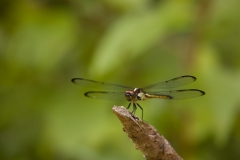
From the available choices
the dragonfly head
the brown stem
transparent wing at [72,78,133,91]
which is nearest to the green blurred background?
Answer: transparent wing at [72,78,133,91]

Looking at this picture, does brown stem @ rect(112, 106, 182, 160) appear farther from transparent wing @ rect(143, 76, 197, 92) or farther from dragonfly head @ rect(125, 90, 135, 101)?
transparent wing @ rect(143, 76, 197, 92)

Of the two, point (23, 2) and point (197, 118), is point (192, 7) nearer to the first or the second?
point (197, 118)

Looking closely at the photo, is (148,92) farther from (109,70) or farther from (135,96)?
(109,70)

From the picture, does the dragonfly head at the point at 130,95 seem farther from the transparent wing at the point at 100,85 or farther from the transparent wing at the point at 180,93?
the transparent wing at the point at 100,85

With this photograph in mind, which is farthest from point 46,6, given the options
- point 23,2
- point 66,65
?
point 66,65

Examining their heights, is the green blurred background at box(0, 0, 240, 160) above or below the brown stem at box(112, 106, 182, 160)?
above

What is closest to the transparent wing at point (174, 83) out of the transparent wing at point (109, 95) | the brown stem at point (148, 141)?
the transparent wing at point (109, 95)

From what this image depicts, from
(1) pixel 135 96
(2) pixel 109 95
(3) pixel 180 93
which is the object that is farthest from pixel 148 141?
(2) pixel 109 95
